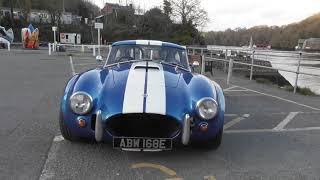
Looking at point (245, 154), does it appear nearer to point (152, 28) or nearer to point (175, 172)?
point (175, 172)

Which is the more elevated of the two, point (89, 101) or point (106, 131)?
point (89, 101)

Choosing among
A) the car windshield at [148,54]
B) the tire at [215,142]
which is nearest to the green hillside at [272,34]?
the car windshield at [148,54]

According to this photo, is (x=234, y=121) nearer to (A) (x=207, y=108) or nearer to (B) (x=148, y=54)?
(B) (x=148, y=54)

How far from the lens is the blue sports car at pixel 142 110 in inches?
178

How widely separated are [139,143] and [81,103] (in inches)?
33.3

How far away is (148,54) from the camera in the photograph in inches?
257

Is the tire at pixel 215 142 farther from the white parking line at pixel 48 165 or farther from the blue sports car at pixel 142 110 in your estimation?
the white parking line at pixel 48 165

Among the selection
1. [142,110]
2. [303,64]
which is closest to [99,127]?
[142,110]

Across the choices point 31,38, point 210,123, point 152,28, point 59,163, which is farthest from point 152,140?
point 152,28

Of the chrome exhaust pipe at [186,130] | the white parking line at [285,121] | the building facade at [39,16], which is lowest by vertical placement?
the white parking line at [285,121]

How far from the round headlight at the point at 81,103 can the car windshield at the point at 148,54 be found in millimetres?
1665

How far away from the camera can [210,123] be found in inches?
188

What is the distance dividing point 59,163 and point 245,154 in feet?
7.26

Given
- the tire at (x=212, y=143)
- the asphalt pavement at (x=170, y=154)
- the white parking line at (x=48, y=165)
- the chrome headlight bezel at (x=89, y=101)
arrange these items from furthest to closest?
the tire at (x=212, y=143) → the chrome headlight bezel at (x=89, y=101) → the asphalt pavement at (x=170, y=154) → the white parking line at (x=48, y=165)
